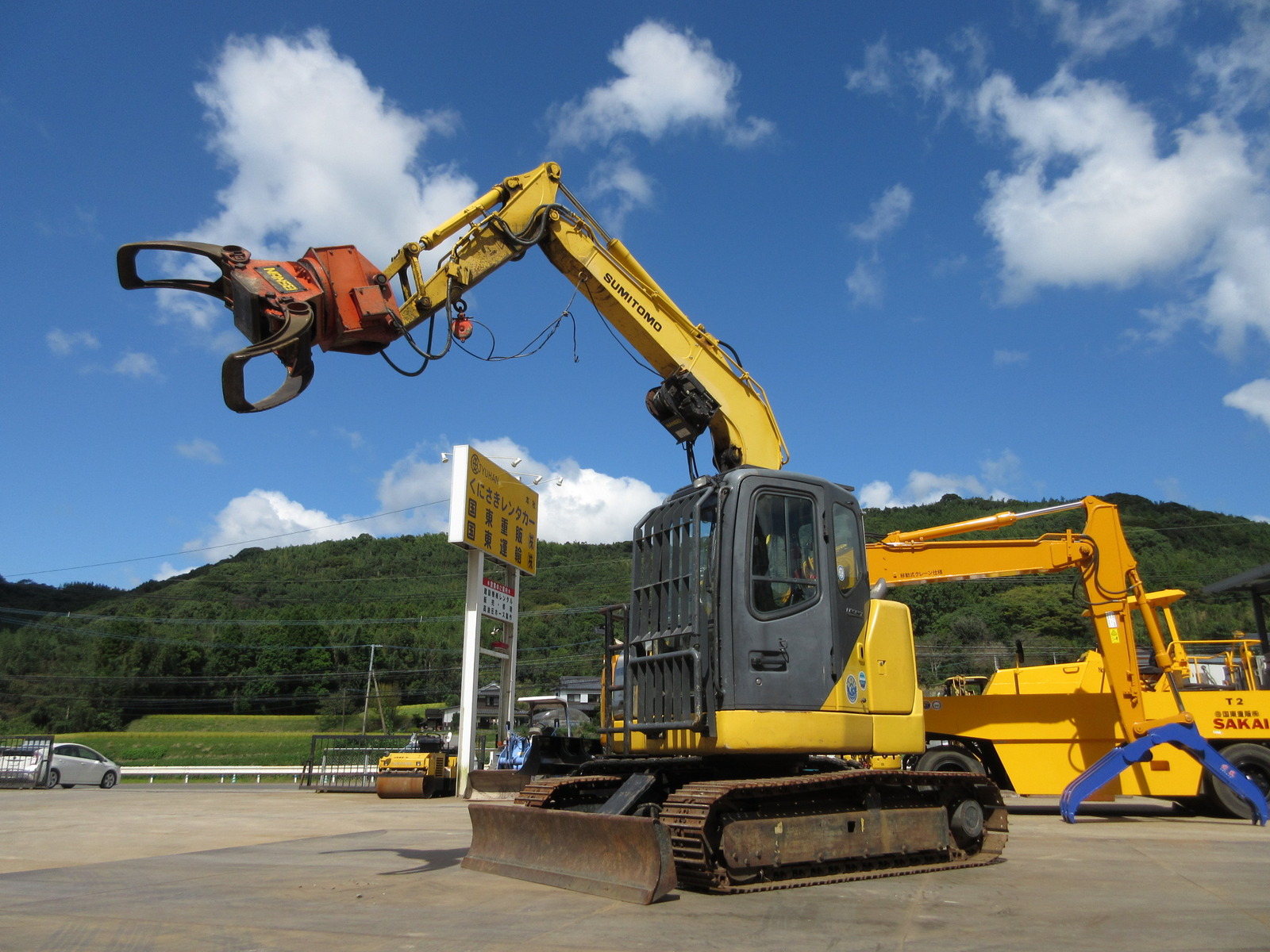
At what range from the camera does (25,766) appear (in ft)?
78.3

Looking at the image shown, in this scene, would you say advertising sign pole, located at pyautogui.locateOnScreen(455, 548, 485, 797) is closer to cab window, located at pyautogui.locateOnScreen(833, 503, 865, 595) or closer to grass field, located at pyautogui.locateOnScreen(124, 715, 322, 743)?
cab window, located at pyautogui.locateOnScreen(833, 503, 865, 595)

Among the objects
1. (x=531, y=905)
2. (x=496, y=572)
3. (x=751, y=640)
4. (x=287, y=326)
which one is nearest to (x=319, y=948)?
(x=531, y=905)

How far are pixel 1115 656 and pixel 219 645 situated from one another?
9370 centimetres

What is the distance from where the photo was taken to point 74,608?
10919 centimetres

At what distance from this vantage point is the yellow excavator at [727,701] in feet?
19.5

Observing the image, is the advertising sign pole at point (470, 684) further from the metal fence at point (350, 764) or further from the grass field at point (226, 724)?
the grass field at point (226, 724)

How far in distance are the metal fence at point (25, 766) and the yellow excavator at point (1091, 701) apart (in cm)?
2293

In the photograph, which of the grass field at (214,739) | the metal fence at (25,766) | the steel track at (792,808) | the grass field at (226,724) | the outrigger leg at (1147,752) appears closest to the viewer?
the steel track at (792,808)

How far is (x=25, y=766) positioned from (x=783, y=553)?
25.6m

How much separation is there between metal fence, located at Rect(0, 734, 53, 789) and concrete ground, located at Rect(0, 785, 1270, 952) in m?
16.6

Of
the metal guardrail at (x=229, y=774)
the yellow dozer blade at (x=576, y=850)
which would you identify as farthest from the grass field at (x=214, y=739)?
the yellow dozer blade at (x=576, y=850)

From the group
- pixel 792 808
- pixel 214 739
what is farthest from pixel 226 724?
pixel 792 808

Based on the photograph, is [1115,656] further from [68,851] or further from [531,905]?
[68,851]

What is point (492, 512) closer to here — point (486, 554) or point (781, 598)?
point (486, 554)
